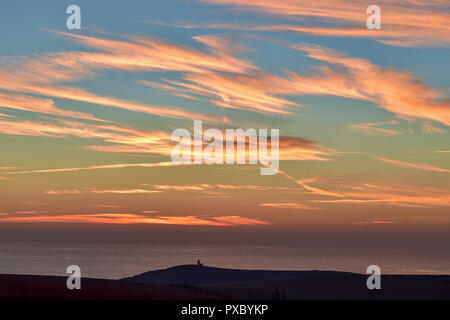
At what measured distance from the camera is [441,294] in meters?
78.3

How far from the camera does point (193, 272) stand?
4936 inches

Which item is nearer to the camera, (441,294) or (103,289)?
(103,289)

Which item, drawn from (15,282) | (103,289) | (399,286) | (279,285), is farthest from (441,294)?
(15,282)

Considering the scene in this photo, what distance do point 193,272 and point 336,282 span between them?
45514mm

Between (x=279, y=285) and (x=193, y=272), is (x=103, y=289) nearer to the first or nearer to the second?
(x=279, y=285)
